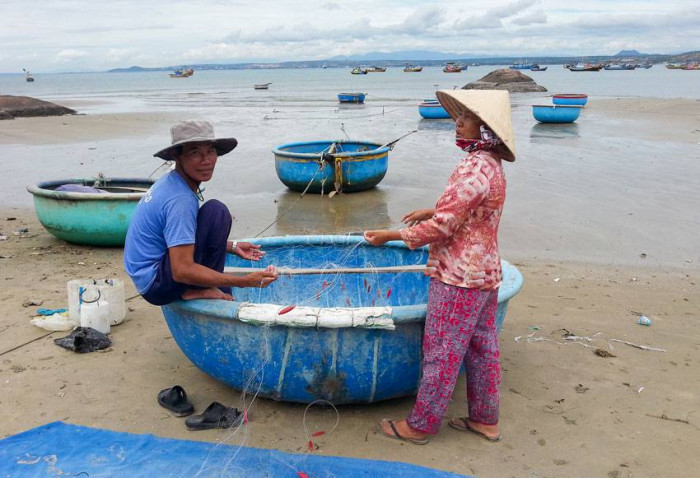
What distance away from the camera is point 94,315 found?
14.5 ft

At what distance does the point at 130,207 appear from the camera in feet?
21.7

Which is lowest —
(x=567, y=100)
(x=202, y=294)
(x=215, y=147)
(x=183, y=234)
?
(x=202, y=294)

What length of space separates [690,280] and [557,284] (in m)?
1.41

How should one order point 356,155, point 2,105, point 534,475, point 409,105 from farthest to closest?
point 409,105, point 2,105, point 356,155, point 534,475

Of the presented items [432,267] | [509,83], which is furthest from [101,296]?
[509,83]

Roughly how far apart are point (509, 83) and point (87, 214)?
44.6m

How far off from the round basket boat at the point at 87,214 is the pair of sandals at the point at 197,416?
3.52m

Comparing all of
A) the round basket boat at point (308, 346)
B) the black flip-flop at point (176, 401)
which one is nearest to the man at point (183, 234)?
the round basket boat at point (308, 346)

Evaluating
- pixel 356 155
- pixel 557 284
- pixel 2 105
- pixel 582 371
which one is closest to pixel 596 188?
pixel 356 155

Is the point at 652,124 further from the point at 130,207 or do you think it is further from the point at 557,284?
the point at 130,207

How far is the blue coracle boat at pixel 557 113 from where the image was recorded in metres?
21.8

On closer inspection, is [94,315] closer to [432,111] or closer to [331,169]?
[331,169]

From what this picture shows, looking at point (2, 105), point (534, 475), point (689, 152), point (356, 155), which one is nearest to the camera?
point (534, 475)

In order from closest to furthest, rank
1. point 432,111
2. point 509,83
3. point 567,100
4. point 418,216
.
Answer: point 418,216
point 432,111
point 567,100
point 509,83
